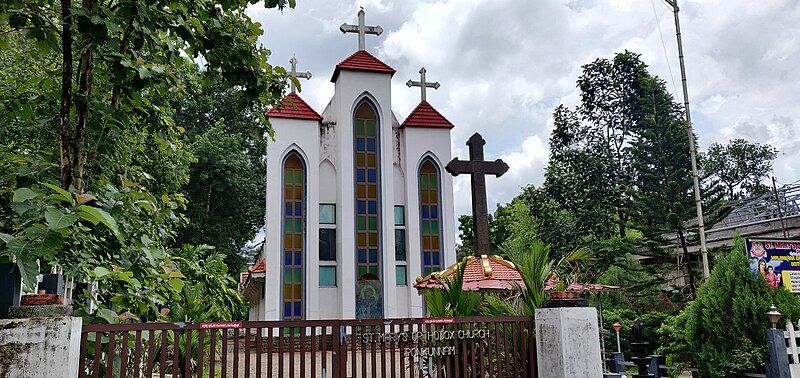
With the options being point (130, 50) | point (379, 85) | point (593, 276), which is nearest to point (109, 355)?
point (130, 50)

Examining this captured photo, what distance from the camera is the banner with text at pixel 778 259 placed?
27.3ft

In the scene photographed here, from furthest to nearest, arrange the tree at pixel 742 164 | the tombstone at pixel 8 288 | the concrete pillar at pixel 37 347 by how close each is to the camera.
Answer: the tree at pixel 742 164 → the tombstone at pixel 8 288 → the concrete pillar at pixel 37 347

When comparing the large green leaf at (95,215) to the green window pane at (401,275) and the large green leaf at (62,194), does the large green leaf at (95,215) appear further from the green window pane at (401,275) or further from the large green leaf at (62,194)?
the green window pane at (401,275)

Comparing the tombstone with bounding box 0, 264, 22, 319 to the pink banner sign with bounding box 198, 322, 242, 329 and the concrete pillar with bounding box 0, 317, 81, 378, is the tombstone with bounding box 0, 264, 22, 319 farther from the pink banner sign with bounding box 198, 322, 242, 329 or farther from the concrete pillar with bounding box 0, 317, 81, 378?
the pink banner sign with bounding box 198, 322, 242, 329

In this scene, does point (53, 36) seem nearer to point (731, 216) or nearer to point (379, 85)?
point (379, 85)

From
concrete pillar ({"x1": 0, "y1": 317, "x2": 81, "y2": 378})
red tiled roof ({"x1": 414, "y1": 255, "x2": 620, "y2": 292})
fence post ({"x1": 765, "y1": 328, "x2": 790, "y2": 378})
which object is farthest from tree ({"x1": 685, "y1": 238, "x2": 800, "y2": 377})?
concrete pillar ({"x1": 0, "y1": 317, "x2": 81, "y2": 378})

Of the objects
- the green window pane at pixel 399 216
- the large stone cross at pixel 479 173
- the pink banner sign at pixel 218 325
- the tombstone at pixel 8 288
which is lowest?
the pink banner sign at pixel 218 325

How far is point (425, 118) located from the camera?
18438 millimetres

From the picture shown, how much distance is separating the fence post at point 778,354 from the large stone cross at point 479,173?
3.83 meters

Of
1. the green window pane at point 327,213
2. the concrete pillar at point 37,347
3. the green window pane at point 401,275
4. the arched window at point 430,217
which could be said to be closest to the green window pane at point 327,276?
the green window pane at point 327,213

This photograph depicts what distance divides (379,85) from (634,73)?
1241 centimetres

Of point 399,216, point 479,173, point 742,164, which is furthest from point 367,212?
point 742,164

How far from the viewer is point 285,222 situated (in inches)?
666

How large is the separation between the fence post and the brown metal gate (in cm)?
295
